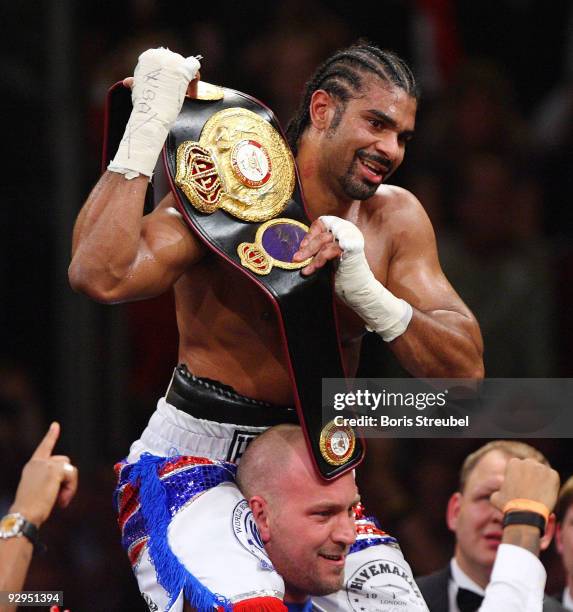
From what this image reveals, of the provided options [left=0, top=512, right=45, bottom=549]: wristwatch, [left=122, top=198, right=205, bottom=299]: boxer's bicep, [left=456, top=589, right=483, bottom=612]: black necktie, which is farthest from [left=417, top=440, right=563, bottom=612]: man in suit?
[left=0, top=512, right=45, bottom=549]: wristwatch

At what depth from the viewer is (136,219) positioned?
2318 millimetres

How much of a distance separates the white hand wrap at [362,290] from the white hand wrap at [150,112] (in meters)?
0.36

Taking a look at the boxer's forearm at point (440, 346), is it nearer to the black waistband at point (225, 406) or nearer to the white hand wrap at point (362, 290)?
the white hand wrap at point (362, 290)

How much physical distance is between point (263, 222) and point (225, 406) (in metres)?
0.40

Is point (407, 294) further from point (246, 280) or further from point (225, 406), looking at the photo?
point (225, 406)

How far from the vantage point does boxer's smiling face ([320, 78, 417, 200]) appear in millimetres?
2578

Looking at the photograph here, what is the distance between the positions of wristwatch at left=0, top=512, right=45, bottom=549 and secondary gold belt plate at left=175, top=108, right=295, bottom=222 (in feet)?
2.38

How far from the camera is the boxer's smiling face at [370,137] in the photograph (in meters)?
2.58

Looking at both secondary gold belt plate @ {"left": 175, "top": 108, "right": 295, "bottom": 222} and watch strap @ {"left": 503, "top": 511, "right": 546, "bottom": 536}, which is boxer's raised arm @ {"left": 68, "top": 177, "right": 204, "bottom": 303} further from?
watch strap @ {"left": 503, "top": 511, "right": 546, "bottom": 536}

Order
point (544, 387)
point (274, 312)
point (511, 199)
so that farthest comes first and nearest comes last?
point (511, 199) → point (544, 387) → point (274, 312)

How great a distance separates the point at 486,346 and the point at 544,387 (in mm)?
841

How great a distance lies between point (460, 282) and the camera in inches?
166

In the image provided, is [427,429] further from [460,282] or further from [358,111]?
[460,282]

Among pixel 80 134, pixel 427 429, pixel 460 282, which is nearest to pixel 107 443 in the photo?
pixel 80 134
